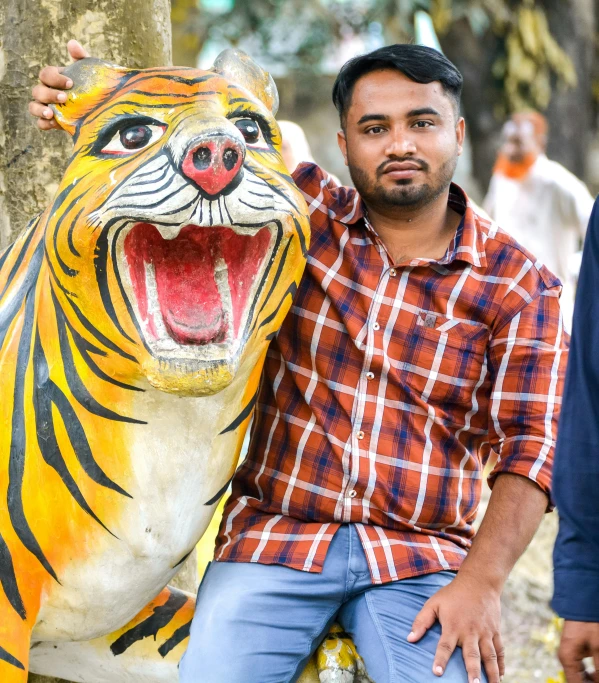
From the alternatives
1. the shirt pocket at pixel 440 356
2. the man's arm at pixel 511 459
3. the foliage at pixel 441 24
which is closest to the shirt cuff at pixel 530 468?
the man's arm at pixel 511 459

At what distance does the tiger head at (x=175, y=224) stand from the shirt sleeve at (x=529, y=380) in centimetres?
62

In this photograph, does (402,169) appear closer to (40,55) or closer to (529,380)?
(529,380)

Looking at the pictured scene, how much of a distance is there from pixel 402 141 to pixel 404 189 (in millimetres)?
106

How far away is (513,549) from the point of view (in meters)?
2.14

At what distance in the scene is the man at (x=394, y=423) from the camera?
6.91 ft

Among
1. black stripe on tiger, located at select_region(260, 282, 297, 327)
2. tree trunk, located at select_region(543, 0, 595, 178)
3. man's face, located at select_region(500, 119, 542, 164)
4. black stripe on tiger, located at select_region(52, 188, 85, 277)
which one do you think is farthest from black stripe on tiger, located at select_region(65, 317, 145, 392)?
tree trunk, located at select_region(543, 0, 595, 178)

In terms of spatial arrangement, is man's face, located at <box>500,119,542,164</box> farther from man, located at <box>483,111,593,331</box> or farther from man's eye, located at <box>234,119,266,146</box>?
man's eye, located at <box>234,119,266,146</box>

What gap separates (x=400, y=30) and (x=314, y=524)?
29.4 ft

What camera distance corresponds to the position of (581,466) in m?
1.70

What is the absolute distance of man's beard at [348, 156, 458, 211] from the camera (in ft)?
7.45

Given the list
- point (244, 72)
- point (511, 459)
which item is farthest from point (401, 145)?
point (511, 459)

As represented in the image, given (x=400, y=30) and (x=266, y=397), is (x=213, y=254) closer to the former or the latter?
(x=266, y=397)

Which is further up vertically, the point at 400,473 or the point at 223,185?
the point at 223,185

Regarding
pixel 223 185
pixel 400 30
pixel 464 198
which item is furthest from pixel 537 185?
pixel 223 185
